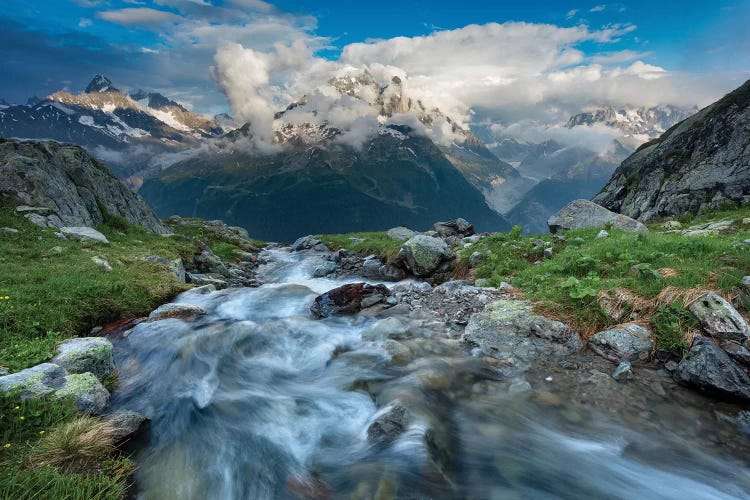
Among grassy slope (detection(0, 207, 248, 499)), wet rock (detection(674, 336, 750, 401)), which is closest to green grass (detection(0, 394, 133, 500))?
grassy slope (detection(0, 207, 248, 499))

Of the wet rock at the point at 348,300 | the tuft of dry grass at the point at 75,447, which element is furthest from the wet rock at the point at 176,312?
the tuft of dry grass at the point at 75,447

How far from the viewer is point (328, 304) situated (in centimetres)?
1503

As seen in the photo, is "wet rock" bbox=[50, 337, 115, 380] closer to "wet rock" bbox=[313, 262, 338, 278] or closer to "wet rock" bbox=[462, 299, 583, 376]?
"wet rock" bbox=[462, 299, 583, 376]

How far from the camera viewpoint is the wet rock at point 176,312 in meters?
A: 13.0

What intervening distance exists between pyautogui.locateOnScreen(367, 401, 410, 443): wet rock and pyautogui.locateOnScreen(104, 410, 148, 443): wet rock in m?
4.48

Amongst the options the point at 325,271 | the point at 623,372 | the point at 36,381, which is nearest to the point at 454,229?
the point at 325,271

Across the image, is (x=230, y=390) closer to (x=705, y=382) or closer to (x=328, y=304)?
(x=328, y=304)

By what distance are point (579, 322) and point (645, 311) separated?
5.21 feet

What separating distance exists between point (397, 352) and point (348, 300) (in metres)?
4.89

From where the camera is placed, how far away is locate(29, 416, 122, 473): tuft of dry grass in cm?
510

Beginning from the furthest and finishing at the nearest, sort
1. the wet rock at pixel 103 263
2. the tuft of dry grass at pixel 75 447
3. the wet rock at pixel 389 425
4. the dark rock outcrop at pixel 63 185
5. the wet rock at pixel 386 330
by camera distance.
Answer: the dark rock outcrop at pixel 63 185 → the wet rock at pixel 103 263 → the wet rock at pixel 386 330 → the wet rock at pixel 389 425 → the tuft of dry grass at pixel 75 447

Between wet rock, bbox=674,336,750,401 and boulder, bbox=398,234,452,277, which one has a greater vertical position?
boulder, bbox=398,234,452,277

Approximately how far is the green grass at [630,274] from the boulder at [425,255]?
446 centimetres

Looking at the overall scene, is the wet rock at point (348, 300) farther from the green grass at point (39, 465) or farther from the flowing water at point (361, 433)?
the green grass at point (39, 465)
